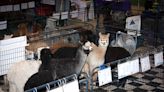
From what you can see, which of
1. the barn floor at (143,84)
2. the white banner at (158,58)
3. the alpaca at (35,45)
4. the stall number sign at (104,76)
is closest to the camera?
the stall number sign at (104,76)

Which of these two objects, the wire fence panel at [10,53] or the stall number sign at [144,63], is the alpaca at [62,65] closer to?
the wire fence panel at [10,53]

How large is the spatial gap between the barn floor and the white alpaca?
0.80m

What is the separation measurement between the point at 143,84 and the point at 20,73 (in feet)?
5.03

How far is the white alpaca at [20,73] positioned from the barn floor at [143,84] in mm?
798

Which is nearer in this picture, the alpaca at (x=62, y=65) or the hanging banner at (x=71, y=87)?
the hanging banner at (x=71, y=87)

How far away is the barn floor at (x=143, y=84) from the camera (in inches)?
124

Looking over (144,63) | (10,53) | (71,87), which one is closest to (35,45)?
(10,53)

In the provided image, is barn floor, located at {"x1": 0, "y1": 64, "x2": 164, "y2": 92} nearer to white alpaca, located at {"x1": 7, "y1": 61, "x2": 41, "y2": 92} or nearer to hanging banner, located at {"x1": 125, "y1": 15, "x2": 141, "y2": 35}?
hanging banner, located at {"x1": 125, "y1": 15, "x2": 141, "y2": 35}

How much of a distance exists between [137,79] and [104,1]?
1395 mm

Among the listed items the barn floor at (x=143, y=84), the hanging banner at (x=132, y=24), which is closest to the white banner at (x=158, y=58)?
the hanging banner at (x=132, y=24)

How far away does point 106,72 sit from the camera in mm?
1975

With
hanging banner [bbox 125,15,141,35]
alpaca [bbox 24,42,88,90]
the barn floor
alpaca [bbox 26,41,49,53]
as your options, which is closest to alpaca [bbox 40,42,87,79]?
alpaca [bbox 24,42,88,90]

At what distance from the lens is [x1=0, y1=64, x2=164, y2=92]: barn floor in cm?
316

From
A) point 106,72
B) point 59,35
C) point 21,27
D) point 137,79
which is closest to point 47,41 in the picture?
point 59,35
